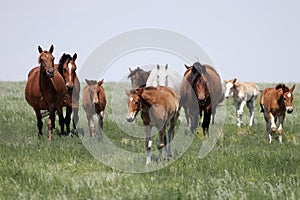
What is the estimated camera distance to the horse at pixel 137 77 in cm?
1571

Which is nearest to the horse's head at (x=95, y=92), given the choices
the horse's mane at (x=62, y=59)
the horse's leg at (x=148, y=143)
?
the horse's mane at (x=62, y=59)

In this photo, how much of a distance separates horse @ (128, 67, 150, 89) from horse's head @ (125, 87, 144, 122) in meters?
5.14

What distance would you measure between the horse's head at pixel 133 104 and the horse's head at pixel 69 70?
4.34 meters

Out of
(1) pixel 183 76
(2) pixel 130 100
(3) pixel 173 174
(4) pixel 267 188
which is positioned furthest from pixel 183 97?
(4) pixel 267 188

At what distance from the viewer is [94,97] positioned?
1461 cm

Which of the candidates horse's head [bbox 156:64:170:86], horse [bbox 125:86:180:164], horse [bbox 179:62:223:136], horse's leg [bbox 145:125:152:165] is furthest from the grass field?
horse's head [bbox 156:64:170:86]

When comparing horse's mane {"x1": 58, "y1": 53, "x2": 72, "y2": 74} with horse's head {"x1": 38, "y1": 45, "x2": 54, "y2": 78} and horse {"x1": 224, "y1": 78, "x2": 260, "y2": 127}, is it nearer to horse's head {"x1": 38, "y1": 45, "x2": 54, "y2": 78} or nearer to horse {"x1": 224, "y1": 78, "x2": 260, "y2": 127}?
horse's head {"x1": 38, "y1": 45, "x2": 54, "y2": 78}

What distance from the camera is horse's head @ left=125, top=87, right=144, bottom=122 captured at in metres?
10.1

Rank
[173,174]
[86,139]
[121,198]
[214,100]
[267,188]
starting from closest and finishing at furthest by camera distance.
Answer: [121,198] → [267,188] → [173,174] → [86,139] → [214,100]

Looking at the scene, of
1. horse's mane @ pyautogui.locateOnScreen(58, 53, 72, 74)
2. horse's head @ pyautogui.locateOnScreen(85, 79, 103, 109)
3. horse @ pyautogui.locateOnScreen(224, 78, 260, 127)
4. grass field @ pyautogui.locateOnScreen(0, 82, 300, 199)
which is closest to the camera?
grass field @ pyautogui.locateOnScreen(0, 82, 300, 199)

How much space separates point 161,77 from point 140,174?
25.6ft

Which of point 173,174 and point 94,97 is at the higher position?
point 94,97

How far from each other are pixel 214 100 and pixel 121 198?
10.9 m

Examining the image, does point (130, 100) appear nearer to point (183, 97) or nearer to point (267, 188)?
point (267, 188)
